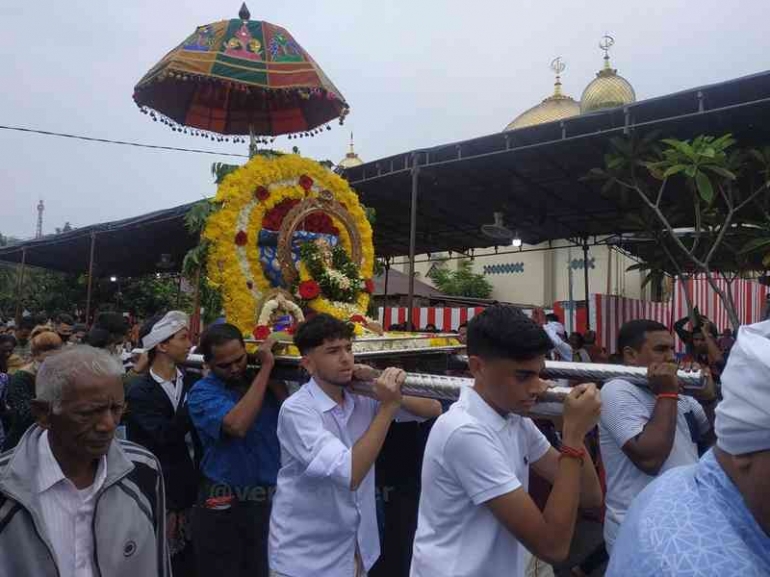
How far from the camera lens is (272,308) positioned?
4426mm

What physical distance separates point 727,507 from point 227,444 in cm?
247

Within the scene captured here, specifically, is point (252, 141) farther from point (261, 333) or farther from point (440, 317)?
point (440, 317)

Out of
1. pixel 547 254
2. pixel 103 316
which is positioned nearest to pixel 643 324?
pixel 103 316

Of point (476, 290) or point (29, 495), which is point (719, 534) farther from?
point (476, 290)

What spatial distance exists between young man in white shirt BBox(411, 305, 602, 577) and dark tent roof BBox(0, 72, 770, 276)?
571 cm

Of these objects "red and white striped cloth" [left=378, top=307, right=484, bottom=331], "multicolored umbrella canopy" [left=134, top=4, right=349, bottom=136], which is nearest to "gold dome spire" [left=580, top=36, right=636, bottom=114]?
"red and white striped cloth" [left=378, top=307, right=484, bottom=331]

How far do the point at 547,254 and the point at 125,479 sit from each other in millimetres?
27518

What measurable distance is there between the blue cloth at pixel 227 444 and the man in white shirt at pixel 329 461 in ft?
1.66

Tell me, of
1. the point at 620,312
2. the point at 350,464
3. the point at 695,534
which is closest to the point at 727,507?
the point at 695,534

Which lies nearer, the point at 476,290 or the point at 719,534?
the point at 719,534

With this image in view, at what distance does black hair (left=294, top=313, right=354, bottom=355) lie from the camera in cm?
268

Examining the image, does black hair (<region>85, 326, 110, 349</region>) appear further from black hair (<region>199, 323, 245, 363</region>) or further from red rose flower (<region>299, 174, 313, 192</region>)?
black hair (<region>199, 323, 245, 363</region>)

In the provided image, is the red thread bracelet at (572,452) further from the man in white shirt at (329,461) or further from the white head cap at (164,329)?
the white head cap at (164,329)

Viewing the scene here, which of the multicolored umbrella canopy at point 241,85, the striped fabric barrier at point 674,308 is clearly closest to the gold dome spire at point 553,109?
the striped fabric barrier at point 674,308
